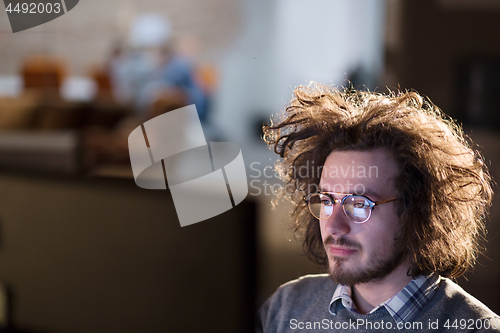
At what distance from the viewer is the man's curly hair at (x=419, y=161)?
0.81 meters

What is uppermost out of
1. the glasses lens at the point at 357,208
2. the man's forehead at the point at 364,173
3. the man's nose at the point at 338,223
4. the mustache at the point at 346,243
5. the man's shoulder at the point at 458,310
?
the man's forehead at the point at 364,173

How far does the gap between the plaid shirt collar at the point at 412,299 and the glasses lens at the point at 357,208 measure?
0.52 ft

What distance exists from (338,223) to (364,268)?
0.31ft

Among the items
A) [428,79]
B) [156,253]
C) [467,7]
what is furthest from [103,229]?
[467,7]

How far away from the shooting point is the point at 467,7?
1.37 meters

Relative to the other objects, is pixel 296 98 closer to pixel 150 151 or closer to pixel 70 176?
pixel 150 151

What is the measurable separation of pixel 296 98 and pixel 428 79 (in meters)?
0.69

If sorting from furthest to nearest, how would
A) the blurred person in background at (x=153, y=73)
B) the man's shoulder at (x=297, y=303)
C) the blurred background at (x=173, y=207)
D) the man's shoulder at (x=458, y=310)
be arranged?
the blurred person in background at (x=153, y=73)
the blurred background at (x=173, y=207)
the man's shoulder at (x=297, y=303)
the man's shoulder at (x=458, y=310)

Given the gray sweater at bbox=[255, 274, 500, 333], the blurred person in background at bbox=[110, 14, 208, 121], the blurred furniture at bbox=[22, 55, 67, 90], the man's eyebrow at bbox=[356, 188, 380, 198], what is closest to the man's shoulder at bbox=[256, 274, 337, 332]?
the gray sweater at bbox=[255, 274, 500, 333]

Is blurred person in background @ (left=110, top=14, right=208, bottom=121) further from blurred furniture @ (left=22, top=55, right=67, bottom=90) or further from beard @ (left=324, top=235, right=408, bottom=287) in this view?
beard @ (left=324, top=235, right=408, bottom=287)

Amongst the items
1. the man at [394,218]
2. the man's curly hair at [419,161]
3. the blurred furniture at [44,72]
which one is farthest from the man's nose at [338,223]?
the blurred furniture at [44,72]

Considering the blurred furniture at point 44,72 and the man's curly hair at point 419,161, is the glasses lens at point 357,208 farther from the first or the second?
the blurred furniture at point 44,72

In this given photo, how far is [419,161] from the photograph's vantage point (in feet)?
2.61

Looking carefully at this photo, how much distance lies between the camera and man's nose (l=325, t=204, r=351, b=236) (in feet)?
2.57
